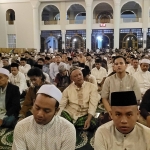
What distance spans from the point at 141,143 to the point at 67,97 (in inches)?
72.6

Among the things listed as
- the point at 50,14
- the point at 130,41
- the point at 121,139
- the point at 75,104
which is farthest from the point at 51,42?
the point at 121,139

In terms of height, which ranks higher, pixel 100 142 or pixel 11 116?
pixel 100 142

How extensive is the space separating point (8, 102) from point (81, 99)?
3.38 ft

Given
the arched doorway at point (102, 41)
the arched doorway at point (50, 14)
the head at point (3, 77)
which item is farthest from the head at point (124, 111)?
the arched doorway at point (50, 14)

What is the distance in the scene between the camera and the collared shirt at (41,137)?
1.65m

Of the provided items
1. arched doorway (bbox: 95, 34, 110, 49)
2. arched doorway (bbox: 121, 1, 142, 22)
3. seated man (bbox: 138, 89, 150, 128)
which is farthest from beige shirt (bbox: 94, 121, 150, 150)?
arched doorway (bbox: 121, 1, 142, 22)

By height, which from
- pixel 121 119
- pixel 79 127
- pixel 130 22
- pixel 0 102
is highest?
pixel 130 22

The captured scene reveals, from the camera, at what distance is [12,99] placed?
3.18 meters

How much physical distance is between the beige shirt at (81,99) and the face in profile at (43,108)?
1.58 meters

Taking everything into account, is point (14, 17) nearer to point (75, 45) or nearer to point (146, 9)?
point (75, 45)

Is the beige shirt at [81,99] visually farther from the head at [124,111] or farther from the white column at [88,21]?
the white column at [88,21]

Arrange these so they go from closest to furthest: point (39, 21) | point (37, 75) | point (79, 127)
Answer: point (37, 75)
point (79, 127)
point (39, 21)

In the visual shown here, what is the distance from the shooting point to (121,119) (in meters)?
1.40

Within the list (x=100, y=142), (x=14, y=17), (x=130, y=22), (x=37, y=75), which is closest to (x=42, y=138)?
(x=100, y=142)
